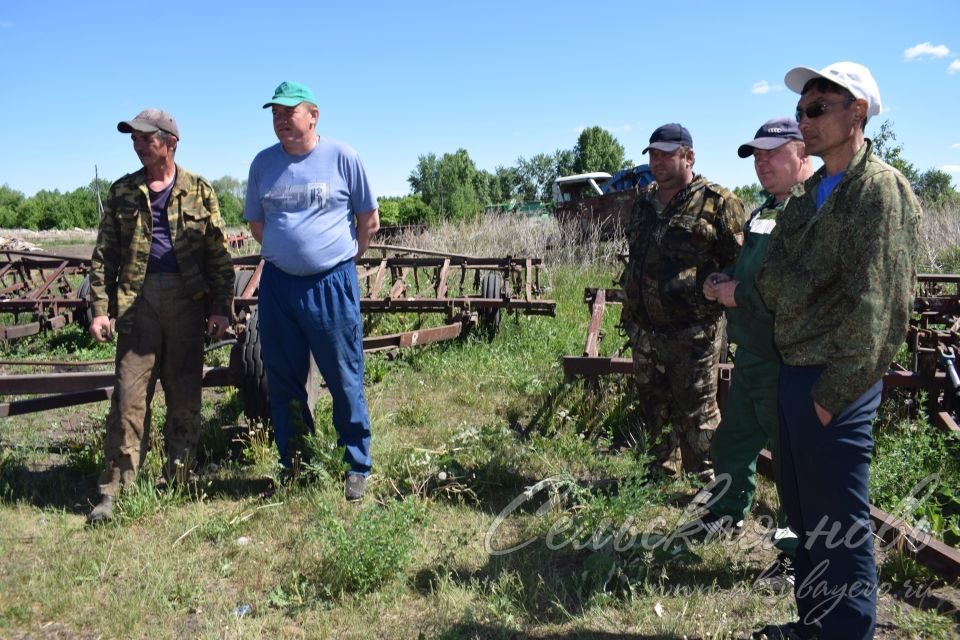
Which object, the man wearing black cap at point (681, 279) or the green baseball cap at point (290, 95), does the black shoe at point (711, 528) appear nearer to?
the man wearing black cap at point (681, 279)

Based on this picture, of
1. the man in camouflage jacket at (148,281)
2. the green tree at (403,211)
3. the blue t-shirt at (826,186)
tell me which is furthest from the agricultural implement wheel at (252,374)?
the green tree at (403,211)

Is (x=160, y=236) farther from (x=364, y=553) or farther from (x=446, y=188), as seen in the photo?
(x=446, y=188)

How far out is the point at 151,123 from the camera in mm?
3643

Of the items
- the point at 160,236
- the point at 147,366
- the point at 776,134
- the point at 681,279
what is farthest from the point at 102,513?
the point at 776,134

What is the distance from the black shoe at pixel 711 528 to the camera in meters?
3.39

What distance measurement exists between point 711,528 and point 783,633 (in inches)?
32.7

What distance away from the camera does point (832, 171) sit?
2219 millimetres

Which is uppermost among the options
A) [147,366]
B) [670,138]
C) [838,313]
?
[670,138]

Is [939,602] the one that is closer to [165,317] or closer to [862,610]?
[862,610]

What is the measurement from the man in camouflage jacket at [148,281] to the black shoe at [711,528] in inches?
108

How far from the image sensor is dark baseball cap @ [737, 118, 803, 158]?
302 cm

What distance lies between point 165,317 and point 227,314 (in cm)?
33

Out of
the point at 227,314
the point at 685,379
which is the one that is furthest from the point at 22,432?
the point at 685,379

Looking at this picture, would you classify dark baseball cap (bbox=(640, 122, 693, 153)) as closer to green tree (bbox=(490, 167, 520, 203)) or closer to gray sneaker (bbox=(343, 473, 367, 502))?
gray sneaker (bbox=(343, 473, 367, 502))
